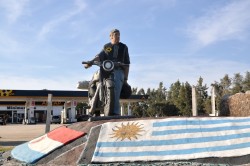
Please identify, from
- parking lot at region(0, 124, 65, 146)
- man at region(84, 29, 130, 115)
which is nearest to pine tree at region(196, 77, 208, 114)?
parking lot at region(0, 124, 65, 146)

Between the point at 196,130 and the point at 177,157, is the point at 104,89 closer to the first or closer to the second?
the point at 196,130

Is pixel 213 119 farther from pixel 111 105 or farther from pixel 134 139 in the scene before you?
pixel 111 105

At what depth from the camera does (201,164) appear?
6.49 meters

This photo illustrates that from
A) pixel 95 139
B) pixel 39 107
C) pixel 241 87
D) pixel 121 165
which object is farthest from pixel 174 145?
pixel 39 107

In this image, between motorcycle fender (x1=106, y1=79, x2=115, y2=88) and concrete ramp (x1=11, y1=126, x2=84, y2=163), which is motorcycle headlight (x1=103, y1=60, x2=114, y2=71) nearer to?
motorcycle fender (x1=106, y1=79, x2=115, y2=88)

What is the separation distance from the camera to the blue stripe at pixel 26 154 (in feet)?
24.4

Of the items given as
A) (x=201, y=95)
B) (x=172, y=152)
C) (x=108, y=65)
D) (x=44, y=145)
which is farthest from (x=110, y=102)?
(x=201, y=95)

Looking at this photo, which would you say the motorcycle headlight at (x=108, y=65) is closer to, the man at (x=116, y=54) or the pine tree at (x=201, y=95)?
the man at (x=116, y=54)

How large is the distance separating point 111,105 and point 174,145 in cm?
259

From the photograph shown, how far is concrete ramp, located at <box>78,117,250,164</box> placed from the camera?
6.85 meters

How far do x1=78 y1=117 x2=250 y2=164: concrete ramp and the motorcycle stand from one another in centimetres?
126

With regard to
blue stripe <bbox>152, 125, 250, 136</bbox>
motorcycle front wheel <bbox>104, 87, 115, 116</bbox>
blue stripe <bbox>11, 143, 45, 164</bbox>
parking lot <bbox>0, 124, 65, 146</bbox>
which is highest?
motorcycle front wheel <bbox>104, 87, 115, 116</bbox>

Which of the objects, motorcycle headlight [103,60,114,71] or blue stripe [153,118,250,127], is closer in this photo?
blue stripe [153,118,250,127]

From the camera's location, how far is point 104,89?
9.48 meters
